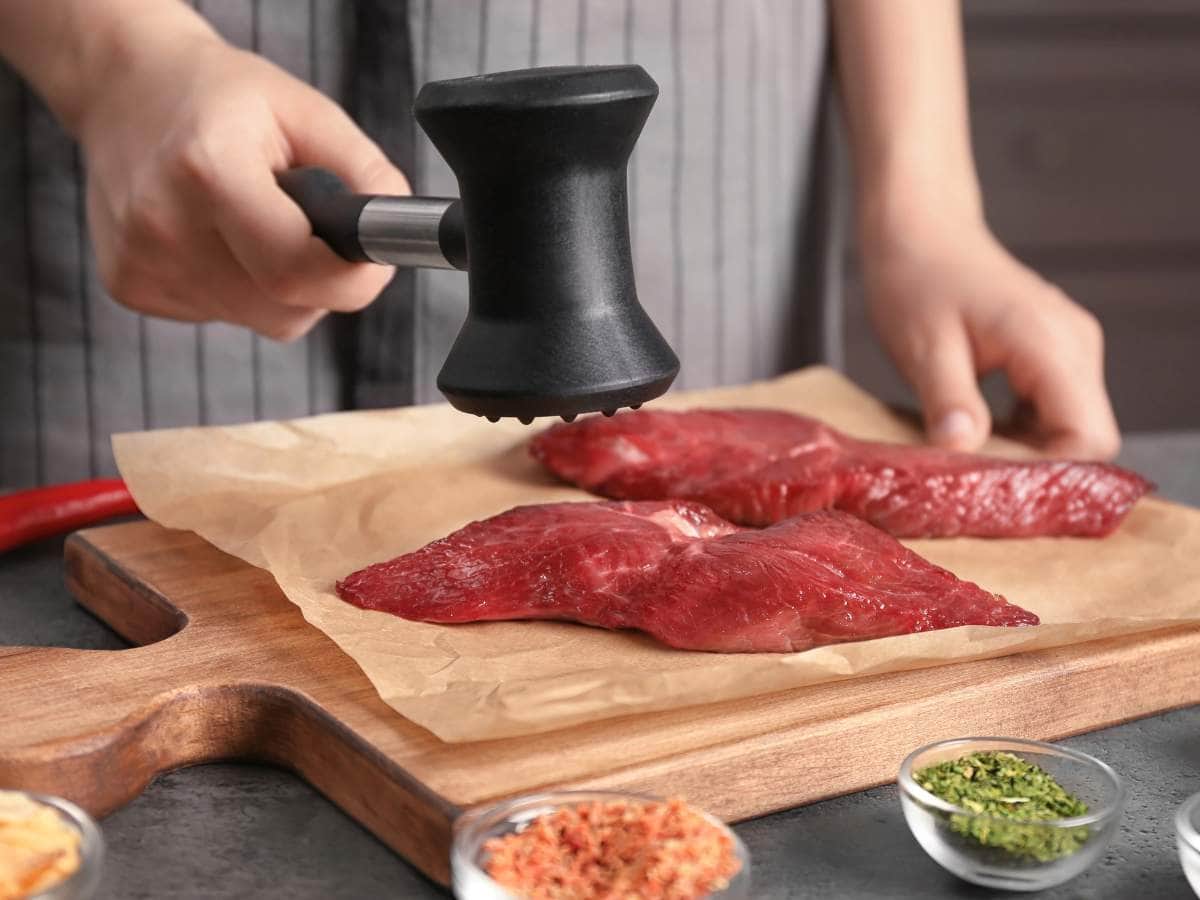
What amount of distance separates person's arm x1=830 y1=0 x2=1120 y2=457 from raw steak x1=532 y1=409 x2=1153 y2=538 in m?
0.26

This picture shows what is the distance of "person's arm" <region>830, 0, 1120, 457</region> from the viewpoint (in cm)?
204

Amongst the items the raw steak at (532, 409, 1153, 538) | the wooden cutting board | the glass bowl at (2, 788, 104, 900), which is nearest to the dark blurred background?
the raw steak at (532, 409, 1153, 538)

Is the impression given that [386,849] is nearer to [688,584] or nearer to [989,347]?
[688,584]

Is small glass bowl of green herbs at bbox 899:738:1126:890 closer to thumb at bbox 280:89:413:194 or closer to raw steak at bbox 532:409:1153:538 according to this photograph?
raw steak at bbox 532:409:1153:538

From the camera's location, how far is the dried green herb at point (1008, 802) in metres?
1.00

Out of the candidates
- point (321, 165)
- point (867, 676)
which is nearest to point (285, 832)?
point (867, 676)

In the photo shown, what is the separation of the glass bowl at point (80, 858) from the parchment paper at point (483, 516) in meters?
0.25

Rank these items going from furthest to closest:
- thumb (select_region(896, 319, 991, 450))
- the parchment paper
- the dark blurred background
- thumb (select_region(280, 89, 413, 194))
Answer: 1. the dark blurred background
2. thumb (select_region(896, 319, 991, 450))
3. thumb (select_region(280, 89, 413, 194))
4. the parchment paper

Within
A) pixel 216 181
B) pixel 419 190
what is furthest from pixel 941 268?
pixel 216 181

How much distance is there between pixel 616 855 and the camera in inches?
37.8

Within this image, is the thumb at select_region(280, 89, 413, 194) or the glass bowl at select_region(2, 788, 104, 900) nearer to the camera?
the glass bowl at select_region(2, 788, 104, 900)

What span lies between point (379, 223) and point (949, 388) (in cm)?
95

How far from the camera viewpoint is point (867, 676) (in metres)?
1.25

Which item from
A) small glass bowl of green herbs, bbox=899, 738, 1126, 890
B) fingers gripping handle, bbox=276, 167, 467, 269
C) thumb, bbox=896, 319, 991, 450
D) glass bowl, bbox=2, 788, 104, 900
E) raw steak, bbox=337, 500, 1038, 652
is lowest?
small glass bowl of green herbs, bbox=899, 738, 1126, 890
